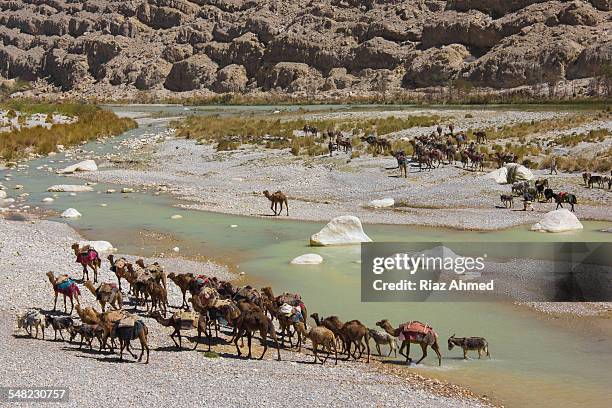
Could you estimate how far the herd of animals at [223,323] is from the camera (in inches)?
435

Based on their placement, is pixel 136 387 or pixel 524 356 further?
pixel 524 356

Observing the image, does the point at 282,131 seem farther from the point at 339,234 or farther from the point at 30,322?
the point at 30,322

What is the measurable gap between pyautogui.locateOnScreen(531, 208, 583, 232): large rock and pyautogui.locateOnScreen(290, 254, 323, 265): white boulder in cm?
777

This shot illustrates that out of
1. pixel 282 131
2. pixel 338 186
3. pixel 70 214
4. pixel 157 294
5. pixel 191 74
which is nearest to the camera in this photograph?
pixel 157 294

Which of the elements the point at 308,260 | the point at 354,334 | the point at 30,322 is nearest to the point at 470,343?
the point at 354,334

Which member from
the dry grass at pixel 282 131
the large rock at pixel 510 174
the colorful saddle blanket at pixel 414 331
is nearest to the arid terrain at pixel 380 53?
the dry grass at pixel 282 131

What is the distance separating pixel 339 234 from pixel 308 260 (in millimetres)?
2401

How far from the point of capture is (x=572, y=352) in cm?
1238

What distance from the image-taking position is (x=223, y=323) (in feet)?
42.2

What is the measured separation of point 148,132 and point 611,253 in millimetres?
51481

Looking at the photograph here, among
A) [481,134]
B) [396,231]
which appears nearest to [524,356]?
[396,231]

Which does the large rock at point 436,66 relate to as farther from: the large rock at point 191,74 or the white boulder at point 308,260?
the white boulder at point 308,260

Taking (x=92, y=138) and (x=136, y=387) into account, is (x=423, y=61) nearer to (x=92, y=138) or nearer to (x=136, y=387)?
(x=92, y=138)

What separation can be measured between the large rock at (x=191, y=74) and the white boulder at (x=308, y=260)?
165 metres
